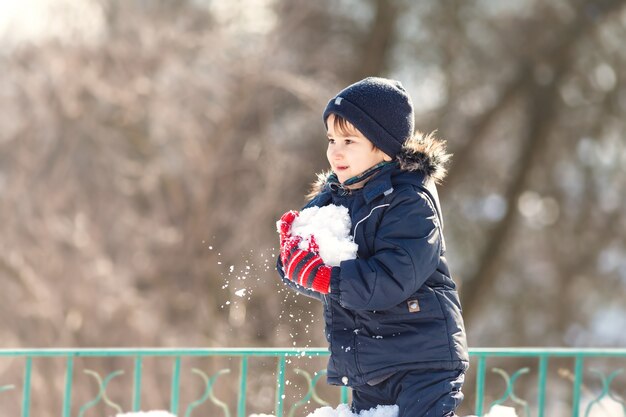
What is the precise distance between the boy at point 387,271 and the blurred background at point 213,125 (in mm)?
6223

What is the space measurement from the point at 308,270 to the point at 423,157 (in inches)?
20.4

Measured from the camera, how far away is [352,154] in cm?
269

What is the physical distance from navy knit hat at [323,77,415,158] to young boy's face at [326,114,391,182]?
0.03 meters

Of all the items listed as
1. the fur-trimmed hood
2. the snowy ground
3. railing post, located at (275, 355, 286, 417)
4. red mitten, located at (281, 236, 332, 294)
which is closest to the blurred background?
railing post, located at (275, 355, 286, 417)

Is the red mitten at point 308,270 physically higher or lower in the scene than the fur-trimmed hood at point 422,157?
lower

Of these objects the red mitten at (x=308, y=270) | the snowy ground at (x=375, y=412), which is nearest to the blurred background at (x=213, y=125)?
the snowy ground at (x=375, y=412)

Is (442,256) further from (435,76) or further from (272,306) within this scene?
(435,76)

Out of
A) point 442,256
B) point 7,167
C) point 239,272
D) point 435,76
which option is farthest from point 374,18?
point 442,256

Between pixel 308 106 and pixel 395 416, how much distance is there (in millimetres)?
7471

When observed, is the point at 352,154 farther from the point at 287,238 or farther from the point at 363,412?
the point at 363,412

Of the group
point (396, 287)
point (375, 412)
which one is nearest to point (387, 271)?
point (396, 287)

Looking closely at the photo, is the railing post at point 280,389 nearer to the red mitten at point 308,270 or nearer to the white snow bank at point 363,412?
the white snow bank at point 363,412

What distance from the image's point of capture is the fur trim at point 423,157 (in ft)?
8.75

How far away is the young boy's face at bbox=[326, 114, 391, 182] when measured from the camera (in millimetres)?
2689
